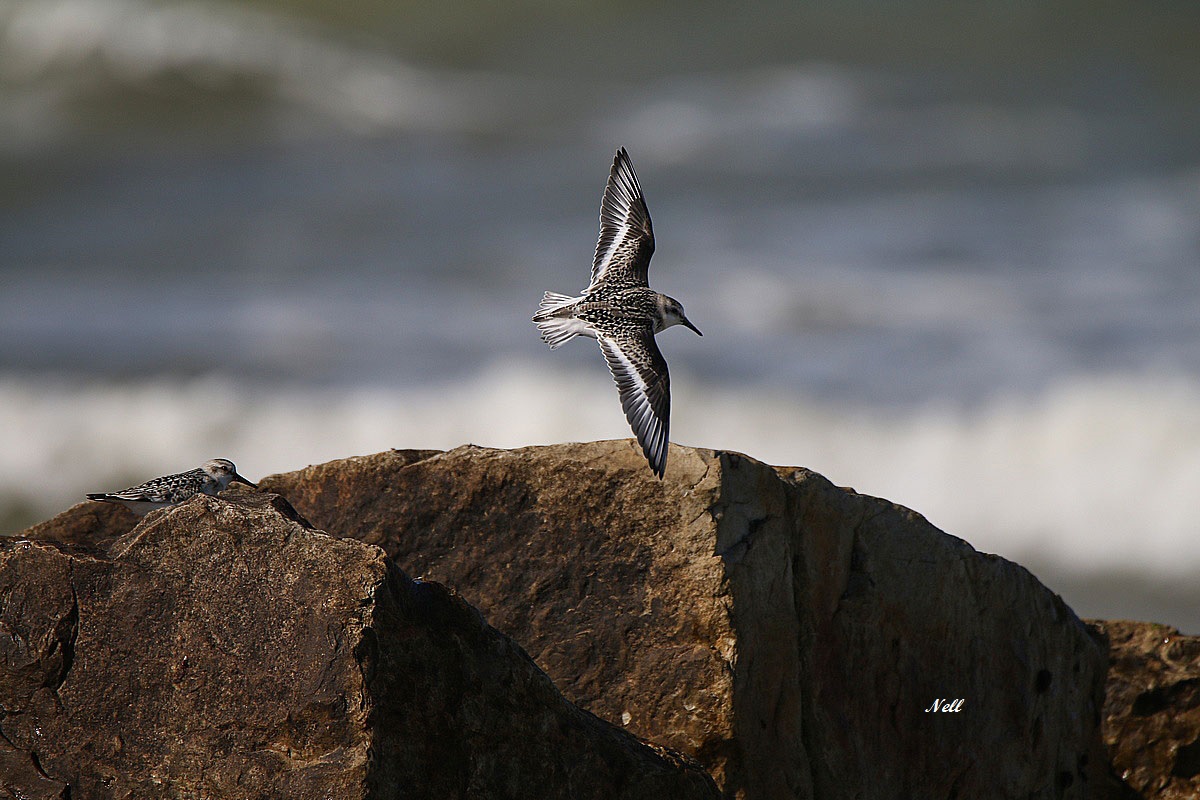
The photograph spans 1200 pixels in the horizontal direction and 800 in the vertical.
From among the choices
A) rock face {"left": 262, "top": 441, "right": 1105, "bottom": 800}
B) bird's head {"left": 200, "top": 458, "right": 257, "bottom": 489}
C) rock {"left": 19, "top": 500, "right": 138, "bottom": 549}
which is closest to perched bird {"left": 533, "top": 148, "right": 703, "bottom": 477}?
rock face {"left": 262, "top": 441, "right": 1105, "bottom": 800}

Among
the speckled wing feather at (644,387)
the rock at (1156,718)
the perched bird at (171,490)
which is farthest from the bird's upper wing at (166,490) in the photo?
the rock at (1156,718)

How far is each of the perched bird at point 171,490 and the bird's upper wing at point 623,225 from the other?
2166 millimetres

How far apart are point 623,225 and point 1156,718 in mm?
3027

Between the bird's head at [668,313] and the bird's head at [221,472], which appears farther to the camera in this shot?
the bird's head at [668,313]

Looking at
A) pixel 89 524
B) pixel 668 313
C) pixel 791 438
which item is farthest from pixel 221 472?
pixel 791 438

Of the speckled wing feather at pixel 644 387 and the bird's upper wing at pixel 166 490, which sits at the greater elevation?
the speckled wing feather at pixel 644 387

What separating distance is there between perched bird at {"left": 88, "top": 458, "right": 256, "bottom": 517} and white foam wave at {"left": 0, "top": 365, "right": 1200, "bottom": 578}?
7693 mm

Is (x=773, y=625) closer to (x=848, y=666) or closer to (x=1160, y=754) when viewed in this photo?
(x=848, y=666)

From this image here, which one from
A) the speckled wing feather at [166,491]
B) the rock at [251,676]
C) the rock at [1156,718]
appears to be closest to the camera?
the rock at [251,676]

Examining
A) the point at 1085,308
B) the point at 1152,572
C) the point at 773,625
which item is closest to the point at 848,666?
the point at 773,625

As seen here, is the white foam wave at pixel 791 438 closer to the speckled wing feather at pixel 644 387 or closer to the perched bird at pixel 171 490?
the speckled wing feather at pixel 644 387

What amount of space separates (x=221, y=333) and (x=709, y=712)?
13591 mm

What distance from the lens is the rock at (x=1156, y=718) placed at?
522 cm

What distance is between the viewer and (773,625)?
424 centimetres
